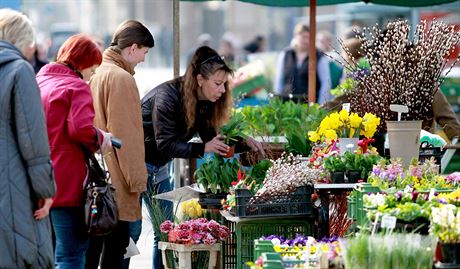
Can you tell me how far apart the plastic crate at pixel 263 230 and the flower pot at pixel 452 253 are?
186 centimetres

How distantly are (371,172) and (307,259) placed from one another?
3.62 ft

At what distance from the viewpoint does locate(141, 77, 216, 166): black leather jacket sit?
720cm

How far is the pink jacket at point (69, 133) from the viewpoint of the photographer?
19.0ft

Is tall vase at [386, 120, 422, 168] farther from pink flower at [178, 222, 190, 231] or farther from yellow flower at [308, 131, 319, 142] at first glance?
pink flower at [178, 222, 190, 231]

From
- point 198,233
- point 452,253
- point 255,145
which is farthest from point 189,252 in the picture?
point 452,253

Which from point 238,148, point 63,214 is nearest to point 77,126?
point 63,214

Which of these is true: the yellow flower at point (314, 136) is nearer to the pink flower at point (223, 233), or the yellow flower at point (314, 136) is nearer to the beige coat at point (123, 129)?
the pink flower at point (223, 233)

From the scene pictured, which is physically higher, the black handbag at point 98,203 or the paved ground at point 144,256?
the black handbag at point 98,203

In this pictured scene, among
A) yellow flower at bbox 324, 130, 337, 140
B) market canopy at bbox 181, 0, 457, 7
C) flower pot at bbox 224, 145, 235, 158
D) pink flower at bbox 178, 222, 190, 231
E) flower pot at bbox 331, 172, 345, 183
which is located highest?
market canopy at bbox 181, 0, 457, 7

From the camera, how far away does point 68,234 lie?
5816mm

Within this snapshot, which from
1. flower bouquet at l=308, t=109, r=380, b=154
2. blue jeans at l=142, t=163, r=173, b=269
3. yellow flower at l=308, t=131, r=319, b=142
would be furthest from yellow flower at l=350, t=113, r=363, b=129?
blue jeans at l=142, t=163, r=173, b=269

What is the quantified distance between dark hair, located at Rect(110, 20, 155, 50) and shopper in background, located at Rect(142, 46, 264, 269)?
1.58 ft

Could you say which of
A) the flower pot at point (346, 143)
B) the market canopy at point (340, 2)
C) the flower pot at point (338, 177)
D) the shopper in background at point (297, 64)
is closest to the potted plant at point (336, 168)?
the flower pot at point (338, 177)

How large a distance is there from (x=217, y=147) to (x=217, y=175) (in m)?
0.18
